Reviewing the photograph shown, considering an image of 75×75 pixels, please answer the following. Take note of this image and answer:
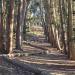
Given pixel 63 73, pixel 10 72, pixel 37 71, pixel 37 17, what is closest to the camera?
pixel 63 73

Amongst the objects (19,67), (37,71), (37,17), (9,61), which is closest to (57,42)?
(9,61)

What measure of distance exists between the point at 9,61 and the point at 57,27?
10845mm

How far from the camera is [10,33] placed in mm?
21062

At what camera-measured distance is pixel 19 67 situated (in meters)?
15.1

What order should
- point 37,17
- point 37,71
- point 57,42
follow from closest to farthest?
point 37,71 < point 57,42 < point 37,17

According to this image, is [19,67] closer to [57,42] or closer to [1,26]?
[1,26]

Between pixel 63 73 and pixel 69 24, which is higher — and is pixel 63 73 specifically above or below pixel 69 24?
below

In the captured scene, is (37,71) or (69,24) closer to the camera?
(37,71)

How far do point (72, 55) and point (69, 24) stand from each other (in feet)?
5.12

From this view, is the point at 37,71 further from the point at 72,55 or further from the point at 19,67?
the point at 72,55

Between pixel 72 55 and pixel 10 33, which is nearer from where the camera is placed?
pixel 72 55

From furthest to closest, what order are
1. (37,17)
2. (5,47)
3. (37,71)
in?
(37,17) < (5,47) < (37,71)

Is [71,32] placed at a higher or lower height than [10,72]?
higher

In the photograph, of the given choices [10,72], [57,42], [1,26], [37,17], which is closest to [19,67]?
[10,72]
